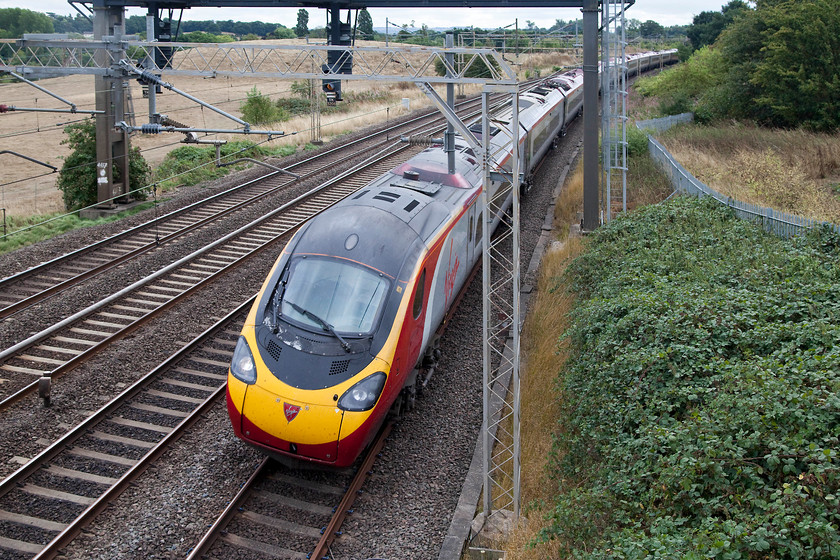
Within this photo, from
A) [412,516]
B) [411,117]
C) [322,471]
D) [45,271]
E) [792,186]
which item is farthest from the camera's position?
[411,117]

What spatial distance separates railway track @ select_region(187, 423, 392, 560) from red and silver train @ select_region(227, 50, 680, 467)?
486mm

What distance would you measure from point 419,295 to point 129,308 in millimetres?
6599

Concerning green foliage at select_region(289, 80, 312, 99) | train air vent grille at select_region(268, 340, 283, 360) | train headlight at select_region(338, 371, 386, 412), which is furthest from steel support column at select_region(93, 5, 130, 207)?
green foliage at select_region(289, 80, 312, 99)

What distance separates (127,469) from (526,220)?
44.9 feet

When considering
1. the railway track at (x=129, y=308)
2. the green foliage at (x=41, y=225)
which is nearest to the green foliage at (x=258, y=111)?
the green foliage at (x=41, y=225)

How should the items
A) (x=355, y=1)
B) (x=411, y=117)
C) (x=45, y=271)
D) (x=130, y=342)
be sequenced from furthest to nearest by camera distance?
(x=411, y=117), (x=355, y=1), (x=45, y=271), (x=130, y=342)

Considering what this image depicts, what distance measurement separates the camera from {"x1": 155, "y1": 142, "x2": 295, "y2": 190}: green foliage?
2472cm

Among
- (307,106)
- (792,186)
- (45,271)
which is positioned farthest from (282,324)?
(307,106)

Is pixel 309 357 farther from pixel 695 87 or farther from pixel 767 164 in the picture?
pixel 695 87

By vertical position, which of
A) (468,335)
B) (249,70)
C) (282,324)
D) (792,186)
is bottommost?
(468,335)

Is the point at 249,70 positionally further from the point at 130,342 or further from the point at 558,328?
the point at 558,328

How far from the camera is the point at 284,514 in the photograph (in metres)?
8.56

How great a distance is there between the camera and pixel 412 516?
28.6 feet

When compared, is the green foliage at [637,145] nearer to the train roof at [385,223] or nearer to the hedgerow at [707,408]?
the hedgerow at [707,408]
